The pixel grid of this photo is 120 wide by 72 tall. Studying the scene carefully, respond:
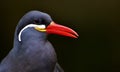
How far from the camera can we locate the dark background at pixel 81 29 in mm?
1609

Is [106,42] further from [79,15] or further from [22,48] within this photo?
[22,48]

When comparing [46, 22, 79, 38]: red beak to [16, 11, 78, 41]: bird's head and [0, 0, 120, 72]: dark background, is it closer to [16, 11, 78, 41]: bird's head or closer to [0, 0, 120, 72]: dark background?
[16, 11, 78, 41]: bird's head

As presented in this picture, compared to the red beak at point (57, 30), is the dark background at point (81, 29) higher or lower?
lower

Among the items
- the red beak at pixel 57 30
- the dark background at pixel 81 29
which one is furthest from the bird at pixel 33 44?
the dark background at pixel 81 29

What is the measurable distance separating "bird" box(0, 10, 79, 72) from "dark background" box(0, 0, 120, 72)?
1.18 feet

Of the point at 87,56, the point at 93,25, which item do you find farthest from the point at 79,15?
the point at 87,56

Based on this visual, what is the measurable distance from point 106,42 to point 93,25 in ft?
0.31

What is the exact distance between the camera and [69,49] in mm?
1684

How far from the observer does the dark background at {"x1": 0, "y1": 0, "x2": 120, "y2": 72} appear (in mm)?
1609

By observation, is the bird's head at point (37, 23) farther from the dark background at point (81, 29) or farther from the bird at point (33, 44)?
the dark background at point (81, 29)

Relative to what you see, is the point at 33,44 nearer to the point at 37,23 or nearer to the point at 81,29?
the point at 37,23

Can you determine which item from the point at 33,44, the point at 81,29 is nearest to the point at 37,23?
the point at 33,44

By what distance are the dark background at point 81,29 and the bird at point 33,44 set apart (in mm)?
359

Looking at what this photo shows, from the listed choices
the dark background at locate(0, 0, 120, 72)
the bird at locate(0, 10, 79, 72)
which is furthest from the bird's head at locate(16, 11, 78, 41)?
the dark background at locate(0, 0, 120, 72)
